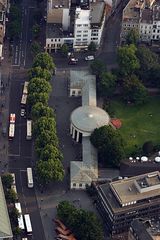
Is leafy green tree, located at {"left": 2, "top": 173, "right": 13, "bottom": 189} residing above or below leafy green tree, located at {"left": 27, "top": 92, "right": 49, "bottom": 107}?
below

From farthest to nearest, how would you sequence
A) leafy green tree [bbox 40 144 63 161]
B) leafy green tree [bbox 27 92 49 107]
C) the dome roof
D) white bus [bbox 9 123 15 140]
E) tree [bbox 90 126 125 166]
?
leafy green tree [bbox 27 92 49 107], white bus [bbox 9 123 15 140], the dome roof, tree [bbox 90 126 125 166], leafy green tree [bbox 40 144 63 161]

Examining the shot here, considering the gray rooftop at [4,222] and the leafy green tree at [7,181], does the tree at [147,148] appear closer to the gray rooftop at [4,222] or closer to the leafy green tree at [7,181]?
the leafy green tree at [7,181]

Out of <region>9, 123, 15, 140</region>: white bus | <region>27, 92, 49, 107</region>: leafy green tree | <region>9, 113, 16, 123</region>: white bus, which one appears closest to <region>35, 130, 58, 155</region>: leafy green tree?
<region>9, 123, 15, 140</region>: white bus

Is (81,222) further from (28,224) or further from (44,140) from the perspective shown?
(44,140)

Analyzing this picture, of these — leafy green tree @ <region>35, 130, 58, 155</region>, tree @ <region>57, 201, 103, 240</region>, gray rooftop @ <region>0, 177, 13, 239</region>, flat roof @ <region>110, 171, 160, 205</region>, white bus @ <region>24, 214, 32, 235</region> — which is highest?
leafy green tree @ <region>35, 130, 58, 155</region>

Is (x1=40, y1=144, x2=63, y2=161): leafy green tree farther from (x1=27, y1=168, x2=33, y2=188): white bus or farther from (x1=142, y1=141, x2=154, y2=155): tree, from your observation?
(x1=142, y1=141, x2=154, y2=155): tree

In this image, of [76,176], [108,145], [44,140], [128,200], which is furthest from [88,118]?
[128,200]

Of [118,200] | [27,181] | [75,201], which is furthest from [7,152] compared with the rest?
[118,200]
